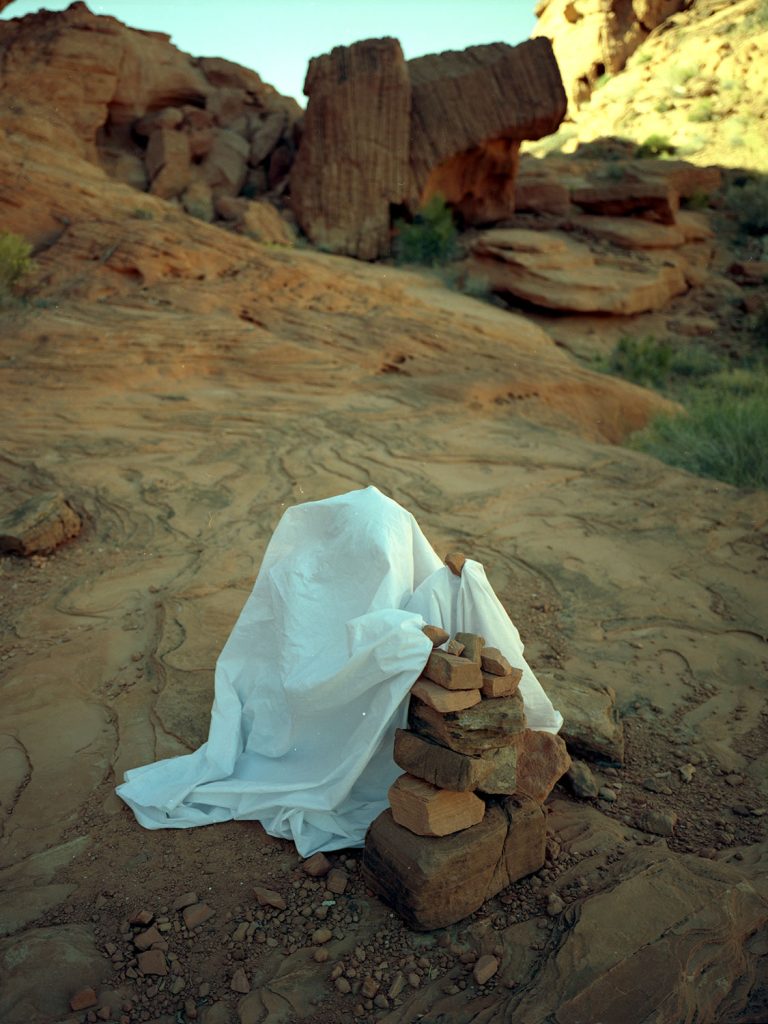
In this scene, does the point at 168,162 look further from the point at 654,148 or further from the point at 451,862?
the point at 451,862

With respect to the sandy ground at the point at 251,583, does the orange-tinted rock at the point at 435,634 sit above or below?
above

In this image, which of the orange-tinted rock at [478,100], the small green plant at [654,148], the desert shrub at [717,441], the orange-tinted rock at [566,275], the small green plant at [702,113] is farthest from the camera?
the small green plant at [702,113]

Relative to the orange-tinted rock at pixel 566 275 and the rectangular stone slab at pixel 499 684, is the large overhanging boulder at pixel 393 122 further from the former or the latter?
the rectangular stone slab at pixel 499 684

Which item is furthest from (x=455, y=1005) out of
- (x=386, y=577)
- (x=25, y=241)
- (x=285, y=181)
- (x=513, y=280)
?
(x=285, y=181)

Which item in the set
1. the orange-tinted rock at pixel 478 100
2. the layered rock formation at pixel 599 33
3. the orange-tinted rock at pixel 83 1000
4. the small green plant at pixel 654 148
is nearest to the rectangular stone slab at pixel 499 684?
the orange-tinted rock at pixel 83 1000

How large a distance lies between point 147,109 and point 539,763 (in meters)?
13.5

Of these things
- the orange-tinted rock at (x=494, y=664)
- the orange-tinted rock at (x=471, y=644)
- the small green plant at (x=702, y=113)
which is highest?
the small green plant at (x=702, y=113)

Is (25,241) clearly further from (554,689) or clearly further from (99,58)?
(554,689)

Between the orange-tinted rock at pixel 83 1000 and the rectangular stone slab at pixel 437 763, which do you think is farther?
the rectangular stone slab at pixel 437 763

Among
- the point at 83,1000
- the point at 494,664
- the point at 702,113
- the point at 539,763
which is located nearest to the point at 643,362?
the point at 539,763

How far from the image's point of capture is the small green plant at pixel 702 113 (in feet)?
63.8

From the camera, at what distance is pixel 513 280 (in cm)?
1216

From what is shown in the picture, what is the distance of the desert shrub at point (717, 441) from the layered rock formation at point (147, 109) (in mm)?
7251

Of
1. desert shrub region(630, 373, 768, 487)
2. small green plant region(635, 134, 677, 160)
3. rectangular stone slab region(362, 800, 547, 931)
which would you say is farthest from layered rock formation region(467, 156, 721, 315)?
rectangular stone slab region(362, 800, 547, 931)
